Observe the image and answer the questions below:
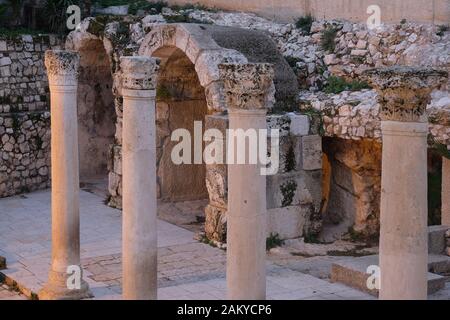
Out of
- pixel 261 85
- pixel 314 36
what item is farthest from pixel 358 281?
pixel 314 36

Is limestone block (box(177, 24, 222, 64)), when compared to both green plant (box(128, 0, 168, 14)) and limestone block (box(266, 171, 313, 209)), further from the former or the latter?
green plant (box(128, 0, 168, 14))

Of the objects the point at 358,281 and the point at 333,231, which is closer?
the point at 358,281

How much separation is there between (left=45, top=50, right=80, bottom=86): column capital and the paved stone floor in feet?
9.24

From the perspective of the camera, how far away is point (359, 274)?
423 inches

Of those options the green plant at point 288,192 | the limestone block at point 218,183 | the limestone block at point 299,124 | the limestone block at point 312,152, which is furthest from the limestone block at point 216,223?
the limestone block at point 299,124

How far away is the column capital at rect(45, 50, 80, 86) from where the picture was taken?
1041 centimetres

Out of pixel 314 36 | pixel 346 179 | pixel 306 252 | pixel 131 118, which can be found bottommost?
pixel 306 252

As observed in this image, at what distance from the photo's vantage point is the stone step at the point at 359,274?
34.7ft

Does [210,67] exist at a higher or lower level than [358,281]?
higher

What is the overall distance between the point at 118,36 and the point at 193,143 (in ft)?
8.71

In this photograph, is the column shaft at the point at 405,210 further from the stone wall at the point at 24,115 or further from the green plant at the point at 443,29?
the stone wall at the point at 24,115

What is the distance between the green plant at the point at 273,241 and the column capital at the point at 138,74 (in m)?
4.65

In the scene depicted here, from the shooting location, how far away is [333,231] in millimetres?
13695
